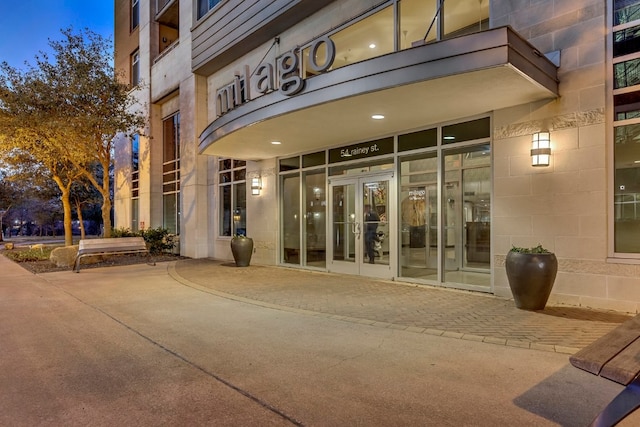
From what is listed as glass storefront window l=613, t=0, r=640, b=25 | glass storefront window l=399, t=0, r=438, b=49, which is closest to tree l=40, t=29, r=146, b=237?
glass storefront window l=399, t=0, r=438, b=49

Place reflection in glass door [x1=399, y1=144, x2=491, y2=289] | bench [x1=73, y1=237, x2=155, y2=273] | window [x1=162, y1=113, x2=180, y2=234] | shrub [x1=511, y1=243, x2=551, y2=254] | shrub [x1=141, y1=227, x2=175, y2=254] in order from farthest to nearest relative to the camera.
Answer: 1. window [x1=162, y1=113, x2=180, y2=234]
2. shrub [x1=141, y1=227, x2=175, y2=254]
3. bench [x1=73, y1=237, x2=155, y2=273]
4. reflection in glass door [x1=399, y1=144, x2=491, y2=289]
5. shrub [x1=511, y1=243, x2=551, y2=254]

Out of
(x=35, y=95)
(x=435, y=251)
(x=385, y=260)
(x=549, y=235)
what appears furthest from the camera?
(x=35, y=95)

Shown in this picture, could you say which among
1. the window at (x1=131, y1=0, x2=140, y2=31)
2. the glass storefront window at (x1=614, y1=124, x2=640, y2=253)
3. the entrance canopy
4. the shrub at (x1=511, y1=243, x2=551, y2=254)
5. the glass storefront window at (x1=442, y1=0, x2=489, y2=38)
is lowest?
the shrub at (x1=511, y1=243, x2=551, y2=254)

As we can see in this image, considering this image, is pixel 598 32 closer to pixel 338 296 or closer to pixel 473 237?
pixel 473 237

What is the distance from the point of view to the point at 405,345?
4.67 metres

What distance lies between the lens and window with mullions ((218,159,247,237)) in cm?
1352

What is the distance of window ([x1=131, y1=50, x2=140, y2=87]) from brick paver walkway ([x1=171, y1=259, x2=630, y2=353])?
14929 millimetres

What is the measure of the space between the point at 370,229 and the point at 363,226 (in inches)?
7.5

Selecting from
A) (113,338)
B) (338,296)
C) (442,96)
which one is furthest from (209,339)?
(442,96)

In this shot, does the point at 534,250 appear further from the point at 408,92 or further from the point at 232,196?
the point at 232,196

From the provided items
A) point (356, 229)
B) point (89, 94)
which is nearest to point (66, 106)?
point (89, 94)

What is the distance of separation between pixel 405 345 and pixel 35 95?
45.8ft

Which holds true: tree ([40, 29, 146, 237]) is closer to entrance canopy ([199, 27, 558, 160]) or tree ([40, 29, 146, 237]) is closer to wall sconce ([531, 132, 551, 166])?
entrance canopy ([199, 27, 558, 160])

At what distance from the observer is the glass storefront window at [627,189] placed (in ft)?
19.5
